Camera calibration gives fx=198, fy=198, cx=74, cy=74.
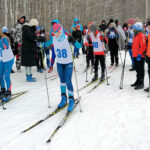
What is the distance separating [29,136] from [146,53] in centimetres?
381

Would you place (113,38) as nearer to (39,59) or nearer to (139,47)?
(139,47)

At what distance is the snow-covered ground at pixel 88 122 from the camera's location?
135 inches

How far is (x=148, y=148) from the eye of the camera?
3.24m

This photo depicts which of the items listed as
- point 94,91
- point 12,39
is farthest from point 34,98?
point 12,39

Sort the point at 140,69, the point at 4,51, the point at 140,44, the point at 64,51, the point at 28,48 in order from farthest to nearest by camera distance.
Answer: the point at 28,48 < the point at 140,69 < the point at 140,44 < the point at 4,51 < the point at 64,51

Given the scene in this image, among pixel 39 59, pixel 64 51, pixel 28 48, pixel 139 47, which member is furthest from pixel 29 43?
pixel 139 47

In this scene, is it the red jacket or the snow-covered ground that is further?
the red jacket

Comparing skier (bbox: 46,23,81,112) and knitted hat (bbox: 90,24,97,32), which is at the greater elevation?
knitted hat (bbox: 90,24,97,32)

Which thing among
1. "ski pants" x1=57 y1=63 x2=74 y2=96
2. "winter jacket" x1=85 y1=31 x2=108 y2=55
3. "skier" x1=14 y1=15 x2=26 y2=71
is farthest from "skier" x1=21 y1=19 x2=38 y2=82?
"ski pants" x1=57 y1=63 x2=74 y2=96

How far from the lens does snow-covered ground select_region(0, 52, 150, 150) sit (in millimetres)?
3441

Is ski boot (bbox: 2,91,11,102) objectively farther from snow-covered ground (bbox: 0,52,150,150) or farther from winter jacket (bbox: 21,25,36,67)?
winter jacket (bbox: 21,25,36,67)

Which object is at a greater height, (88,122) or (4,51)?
(4,51)

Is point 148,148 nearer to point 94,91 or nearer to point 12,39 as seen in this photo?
point 94,91

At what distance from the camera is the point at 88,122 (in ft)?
13.7
